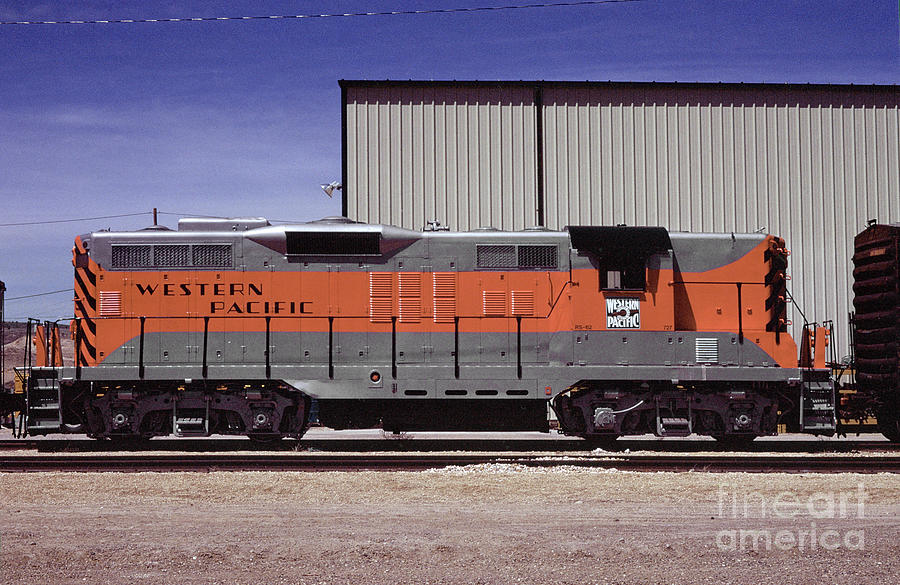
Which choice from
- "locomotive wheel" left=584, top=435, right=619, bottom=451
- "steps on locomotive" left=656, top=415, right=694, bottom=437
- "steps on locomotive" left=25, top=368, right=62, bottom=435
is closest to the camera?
"steps on locomotive" left=25, top=368, right=62, bottom=435

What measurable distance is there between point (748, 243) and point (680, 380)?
251 cm

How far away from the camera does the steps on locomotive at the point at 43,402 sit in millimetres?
11836

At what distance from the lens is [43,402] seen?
39.2ft

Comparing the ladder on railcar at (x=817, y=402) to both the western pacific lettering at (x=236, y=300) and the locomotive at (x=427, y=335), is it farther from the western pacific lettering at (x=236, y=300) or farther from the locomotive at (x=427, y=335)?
the western pacific lettering at (x=236, y=300)

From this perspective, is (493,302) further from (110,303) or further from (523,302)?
(110,303)

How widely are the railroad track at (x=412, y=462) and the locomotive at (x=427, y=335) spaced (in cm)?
42

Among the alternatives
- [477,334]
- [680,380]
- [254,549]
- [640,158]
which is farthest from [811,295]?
[254,549]

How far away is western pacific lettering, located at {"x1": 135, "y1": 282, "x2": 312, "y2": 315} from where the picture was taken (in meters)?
12.4

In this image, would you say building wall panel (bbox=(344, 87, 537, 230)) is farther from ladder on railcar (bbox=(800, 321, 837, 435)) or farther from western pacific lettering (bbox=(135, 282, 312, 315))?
ladder on railcar (bbox=(800, 321, 837, 435))

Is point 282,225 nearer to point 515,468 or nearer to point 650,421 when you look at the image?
point 515,468

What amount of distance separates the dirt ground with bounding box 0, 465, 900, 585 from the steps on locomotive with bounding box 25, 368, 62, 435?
5.21 feet

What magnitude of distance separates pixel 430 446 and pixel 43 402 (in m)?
6.11

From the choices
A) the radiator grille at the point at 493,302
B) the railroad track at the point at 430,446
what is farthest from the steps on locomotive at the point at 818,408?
the radiator grille at the point at 493,302

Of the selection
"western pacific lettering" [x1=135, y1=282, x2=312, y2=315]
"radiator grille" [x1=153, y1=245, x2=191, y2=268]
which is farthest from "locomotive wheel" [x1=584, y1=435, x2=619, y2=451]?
"radiator grille" [x1=153, y1=245, x2=191, y2=268]
